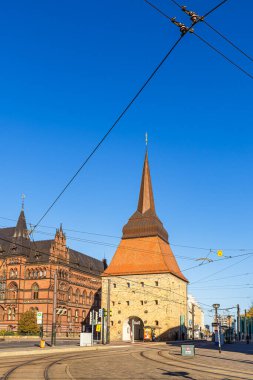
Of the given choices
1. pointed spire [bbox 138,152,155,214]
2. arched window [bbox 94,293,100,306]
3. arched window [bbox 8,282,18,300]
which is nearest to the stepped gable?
pointed spire [bbox 138,152,155,214]

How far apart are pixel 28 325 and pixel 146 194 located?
1120 inches

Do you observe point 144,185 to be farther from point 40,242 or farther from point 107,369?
point 107,369

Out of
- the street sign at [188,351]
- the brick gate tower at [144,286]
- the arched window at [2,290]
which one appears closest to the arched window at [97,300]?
the arched window at [2,290]

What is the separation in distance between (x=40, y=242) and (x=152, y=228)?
25.7m

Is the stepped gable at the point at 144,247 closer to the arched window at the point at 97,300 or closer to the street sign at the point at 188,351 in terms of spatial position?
the arched window at the point at 97,300

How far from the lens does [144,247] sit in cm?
6688

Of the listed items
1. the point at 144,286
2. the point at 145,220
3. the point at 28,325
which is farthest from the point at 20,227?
the point at 144,286

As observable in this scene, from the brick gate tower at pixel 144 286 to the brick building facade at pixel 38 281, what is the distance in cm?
1462

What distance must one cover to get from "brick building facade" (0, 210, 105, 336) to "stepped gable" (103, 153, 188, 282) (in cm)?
1495

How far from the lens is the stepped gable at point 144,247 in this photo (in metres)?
64.8

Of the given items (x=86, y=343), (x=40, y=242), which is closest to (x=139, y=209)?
(x=40, y=242)

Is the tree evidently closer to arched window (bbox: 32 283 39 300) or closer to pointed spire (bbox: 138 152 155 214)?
arched window (bbox: 32 283 39 300)

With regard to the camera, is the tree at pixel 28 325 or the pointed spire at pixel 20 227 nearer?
the tree at pixel 28 325

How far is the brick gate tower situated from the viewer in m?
61.1
